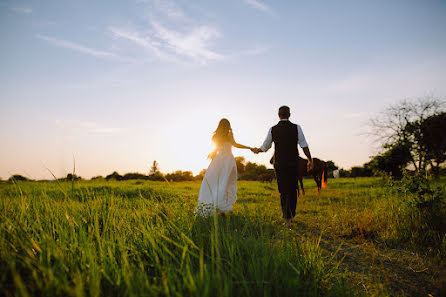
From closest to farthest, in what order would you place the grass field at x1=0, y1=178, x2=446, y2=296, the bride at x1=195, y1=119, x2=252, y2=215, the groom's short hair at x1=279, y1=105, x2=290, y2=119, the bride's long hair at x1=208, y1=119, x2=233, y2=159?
the grass field at x1=0, y1=178, x2=446, y2=296 < the groom's short hair at x1=279, y1=105, x2=290, y2=119 < the bride at x1=195, y1=119, x2=252, y2=215 < the bride's long hair at x1=208, y1=119, x2=233, y2=159

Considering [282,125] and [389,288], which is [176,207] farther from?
[282,125]

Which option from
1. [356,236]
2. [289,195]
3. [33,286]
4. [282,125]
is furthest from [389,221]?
[33,286]

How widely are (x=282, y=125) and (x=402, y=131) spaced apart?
31.0 metres

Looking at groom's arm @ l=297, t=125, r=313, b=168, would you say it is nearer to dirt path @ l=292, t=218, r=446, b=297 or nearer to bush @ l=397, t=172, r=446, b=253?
bush @ l=397, t=172, r=446, b=253

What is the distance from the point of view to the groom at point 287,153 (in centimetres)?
658

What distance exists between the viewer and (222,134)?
742 cm

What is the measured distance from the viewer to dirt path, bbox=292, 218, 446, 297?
9.70ft

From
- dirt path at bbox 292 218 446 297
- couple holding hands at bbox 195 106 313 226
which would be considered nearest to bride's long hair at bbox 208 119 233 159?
couple holding hands at bbox 195 106 313 226

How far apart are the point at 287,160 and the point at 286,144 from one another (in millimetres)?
409

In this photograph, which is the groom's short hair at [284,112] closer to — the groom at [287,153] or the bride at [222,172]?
the groom at [287,153]

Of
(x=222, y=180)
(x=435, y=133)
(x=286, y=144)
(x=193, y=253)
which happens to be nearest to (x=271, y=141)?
(x=286, y=144)

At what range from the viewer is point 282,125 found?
6.64 metres

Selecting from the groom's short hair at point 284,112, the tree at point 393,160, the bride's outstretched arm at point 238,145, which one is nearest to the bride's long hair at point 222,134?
the bride's outstretched arm at point 238,145

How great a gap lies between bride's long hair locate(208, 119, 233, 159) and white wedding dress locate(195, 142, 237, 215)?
12cm
